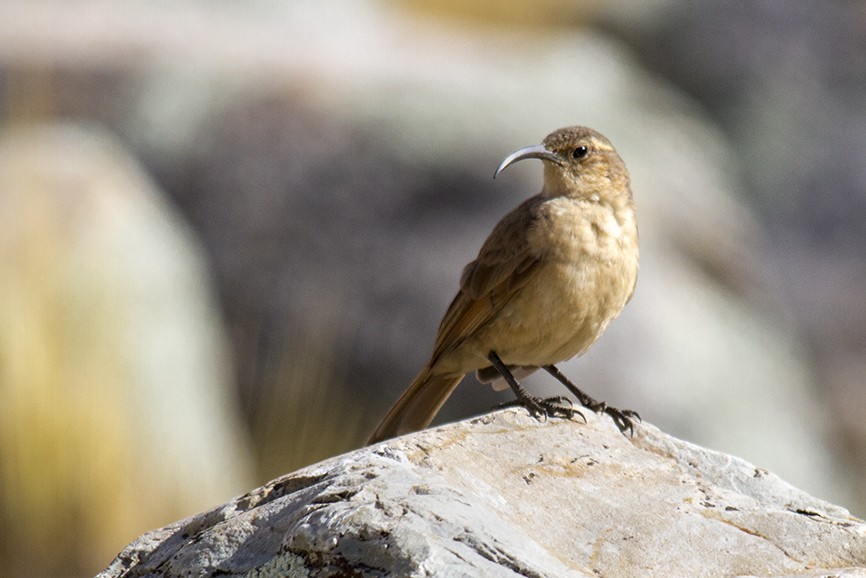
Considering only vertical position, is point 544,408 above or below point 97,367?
above

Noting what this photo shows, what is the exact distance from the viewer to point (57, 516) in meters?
8.28

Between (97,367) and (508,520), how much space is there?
5.50 m

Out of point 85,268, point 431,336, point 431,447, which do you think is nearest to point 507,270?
point 431,447

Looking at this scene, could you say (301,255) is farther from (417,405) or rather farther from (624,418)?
(624,418)

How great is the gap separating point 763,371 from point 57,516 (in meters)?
5.61

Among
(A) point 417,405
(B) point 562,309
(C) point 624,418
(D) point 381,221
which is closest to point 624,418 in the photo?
(C) point 624,418

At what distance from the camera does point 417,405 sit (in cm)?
607

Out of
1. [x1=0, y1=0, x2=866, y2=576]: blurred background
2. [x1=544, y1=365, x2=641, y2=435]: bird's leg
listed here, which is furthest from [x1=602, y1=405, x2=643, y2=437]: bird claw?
[x1=0, y1=0, x2=866, y2=576]: blurred background

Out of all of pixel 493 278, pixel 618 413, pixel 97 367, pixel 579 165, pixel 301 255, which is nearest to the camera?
pixel 618 413

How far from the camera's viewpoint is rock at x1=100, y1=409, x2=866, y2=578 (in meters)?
3.39

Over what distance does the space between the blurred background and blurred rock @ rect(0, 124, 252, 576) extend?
17 millimetres

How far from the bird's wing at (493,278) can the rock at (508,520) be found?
114 cm

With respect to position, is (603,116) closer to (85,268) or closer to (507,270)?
(85,268)

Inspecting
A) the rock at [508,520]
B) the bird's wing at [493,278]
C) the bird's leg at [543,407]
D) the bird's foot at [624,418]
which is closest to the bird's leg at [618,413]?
the bird's foot at [624,418]
